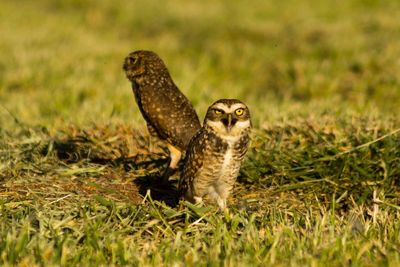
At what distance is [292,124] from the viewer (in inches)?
258

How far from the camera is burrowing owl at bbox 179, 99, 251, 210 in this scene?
4711mm

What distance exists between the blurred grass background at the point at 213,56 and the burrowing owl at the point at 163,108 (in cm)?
123

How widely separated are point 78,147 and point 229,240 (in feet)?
8.29

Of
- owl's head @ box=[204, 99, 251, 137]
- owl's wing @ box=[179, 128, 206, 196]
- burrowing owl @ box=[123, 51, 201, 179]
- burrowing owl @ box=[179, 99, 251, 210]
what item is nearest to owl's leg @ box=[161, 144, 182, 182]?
burrowing owl @ box=[123, 51, 201, 179]

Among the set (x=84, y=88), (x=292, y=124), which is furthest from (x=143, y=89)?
(x=84, y=88)

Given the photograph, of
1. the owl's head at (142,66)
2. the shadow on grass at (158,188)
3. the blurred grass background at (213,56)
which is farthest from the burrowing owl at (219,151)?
the blurred grass background at (213,56)

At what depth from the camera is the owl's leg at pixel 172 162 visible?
228 inches

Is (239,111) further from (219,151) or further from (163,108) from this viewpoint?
(163,108)

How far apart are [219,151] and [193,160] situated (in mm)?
235

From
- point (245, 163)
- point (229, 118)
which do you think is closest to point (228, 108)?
point (229, 118)

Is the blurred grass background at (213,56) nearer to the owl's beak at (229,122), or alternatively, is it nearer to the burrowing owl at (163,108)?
the burrowing owl at (163,108)

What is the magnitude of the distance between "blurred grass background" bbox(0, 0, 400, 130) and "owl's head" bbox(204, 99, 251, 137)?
7.76ft

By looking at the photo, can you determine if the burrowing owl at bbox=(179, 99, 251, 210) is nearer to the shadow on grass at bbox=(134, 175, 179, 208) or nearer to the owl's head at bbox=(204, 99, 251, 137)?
the owl's head at bbox=(204, 99, 251, 137)

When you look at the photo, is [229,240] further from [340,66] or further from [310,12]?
[310,12]
